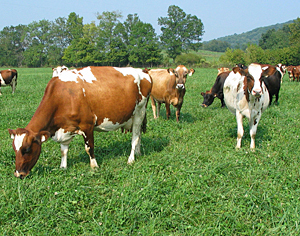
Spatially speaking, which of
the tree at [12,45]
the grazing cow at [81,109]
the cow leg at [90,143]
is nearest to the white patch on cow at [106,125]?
the grazing cow at [81,109]

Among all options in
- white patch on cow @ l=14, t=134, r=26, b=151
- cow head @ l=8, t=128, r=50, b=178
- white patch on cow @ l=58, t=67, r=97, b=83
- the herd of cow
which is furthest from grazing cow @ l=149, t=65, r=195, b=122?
white patch on cow @ l=14, t=134, r=26, b=151

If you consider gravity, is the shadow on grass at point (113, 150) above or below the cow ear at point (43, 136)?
below

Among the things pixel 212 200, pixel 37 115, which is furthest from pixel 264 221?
pixel 37 115

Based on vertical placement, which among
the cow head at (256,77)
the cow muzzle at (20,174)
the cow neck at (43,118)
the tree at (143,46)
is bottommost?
the cow muzzle at (20,174)

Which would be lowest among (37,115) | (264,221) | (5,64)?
(264,221)

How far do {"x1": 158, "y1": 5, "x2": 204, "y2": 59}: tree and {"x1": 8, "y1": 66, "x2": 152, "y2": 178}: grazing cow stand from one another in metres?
89.5

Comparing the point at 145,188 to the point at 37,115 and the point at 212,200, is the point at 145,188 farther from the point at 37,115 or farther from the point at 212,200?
the point at 37,115

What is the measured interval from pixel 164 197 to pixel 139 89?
271 centimetres

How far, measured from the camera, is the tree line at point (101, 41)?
7825 cm

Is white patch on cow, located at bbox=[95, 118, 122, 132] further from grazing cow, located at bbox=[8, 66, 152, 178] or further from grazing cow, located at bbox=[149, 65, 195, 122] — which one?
grazing cow, located at bbox=[149, 65, 195, 122]

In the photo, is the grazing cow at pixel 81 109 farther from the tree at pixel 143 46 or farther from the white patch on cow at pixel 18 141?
the tree at pixel 143 46

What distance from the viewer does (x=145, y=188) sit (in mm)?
4312

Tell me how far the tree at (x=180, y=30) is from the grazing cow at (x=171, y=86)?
84767mm

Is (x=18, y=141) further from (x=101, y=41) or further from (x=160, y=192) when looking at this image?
(x=101, y=41)
